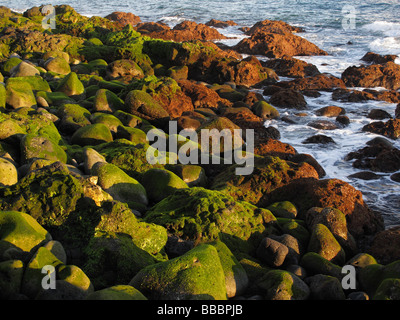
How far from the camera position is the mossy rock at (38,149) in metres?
5.49

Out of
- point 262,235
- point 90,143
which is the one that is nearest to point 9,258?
point 262,235

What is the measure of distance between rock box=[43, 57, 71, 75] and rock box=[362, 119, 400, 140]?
8.46 m

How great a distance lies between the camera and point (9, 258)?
11.0ft

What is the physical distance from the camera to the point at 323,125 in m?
11.2

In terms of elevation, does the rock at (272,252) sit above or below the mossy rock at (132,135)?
below

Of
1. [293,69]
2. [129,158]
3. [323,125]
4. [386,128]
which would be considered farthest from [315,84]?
[129,158]

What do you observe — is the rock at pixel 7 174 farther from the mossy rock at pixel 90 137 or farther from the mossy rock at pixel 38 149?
the mossy rock at pixel 90 137

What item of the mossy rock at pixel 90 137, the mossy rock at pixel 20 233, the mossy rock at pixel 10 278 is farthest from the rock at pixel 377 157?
the mossy rock at pixel 10 278

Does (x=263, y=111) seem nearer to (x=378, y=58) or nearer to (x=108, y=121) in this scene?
(x=108, y=121)

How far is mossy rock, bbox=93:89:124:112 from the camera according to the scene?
28.8 feet

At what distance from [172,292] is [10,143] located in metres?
3.77

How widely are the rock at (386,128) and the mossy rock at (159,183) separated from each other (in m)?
6.76

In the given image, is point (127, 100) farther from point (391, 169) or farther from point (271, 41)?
point (271, 41)

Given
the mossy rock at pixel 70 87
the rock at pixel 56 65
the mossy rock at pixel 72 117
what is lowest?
the mossy rock at pixel 72 117
